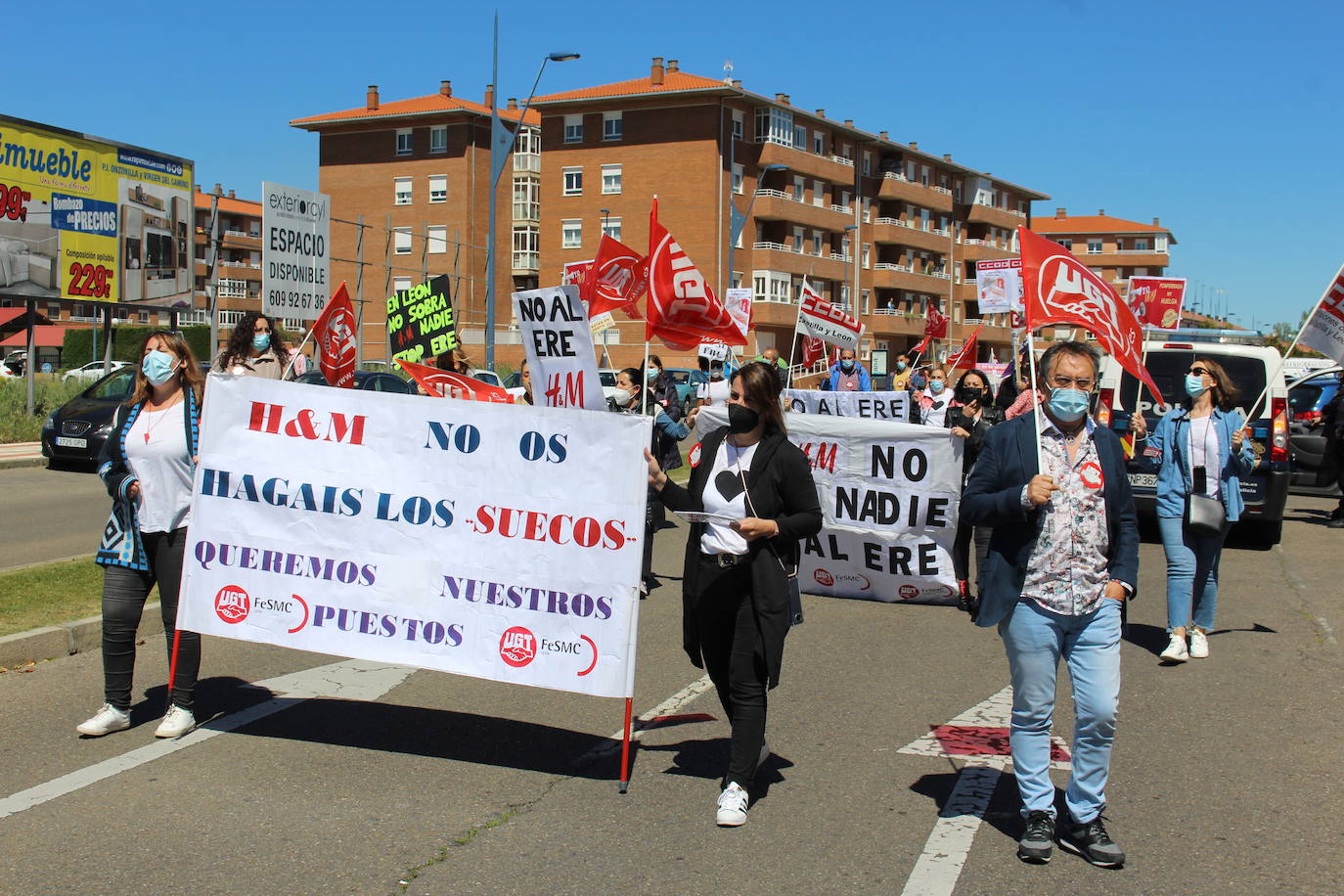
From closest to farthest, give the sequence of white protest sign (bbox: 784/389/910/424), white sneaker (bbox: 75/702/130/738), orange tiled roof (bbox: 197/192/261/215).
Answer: white sneaker (bbox: 75/702/130/738)
white protest sign (bbox: 784/389/910/424)
orange tiled roof (bbox: 197/192/261/215)

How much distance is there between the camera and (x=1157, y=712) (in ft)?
22.2

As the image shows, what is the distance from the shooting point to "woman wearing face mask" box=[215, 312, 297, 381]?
32.9 ft

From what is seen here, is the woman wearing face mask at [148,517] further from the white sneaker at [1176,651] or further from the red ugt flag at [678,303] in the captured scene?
the white sneaker at [1176,651]

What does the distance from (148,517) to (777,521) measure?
9.99ft

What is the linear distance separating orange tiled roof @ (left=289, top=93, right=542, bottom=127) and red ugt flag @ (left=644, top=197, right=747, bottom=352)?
6639cm

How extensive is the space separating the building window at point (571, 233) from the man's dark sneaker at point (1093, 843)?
65.0 m

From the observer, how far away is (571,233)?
2699 inches

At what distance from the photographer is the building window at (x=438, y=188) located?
234 ft

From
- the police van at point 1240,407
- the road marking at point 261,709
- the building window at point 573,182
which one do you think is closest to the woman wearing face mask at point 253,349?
the road marking at point 261,709

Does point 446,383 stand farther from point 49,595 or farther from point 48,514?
point 48,514

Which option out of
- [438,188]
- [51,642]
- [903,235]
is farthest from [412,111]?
[51,642]

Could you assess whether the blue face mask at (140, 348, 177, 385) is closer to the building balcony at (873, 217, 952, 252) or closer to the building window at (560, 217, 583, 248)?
the building window at (560, 217, 583, 248)

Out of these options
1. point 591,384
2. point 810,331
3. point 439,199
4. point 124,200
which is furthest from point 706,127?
point 591,384

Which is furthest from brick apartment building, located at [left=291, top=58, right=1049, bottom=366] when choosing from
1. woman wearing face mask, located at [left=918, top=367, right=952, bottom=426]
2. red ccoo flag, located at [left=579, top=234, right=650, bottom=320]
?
red ccoo flag, located at [left=579, top=234, right=650, bottom=320]
